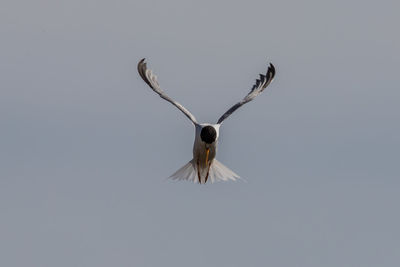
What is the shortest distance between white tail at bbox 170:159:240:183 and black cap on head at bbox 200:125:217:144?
1.80 meters

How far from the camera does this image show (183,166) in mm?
36375

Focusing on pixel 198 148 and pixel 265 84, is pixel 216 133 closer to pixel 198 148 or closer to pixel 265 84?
pixel 198 148

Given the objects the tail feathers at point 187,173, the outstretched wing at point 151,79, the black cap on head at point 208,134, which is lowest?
the tail feathers at point 187,173

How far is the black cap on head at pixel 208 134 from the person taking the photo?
3400 cm

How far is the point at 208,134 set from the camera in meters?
34.0

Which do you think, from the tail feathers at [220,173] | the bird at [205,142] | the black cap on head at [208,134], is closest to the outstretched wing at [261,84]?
the bird at [205,142]

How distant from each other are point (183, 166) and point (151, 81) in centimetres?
358

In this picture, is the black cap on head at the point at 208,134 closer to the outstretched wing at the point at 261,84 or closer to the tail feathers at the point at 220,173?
the tail feathers at the point at 220,173

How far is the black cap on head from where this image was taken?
112ft

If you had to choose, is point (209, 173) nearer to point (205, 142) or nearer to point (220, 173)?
point (220, 173)

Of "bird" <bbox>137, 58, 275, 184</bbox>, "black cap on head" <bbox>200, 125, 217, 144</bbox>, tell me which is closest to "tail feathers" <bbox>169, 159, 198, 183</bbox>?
"bird" <bbox>137, 58, 275, 184</bbox>

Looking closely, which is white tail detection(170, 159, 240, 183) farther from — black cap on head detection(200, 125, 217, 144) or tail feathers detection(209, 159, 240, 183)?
black cap on head detection(200, 125, 217, 144)

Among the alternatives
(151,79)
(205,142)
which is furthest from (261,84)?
(205,142)

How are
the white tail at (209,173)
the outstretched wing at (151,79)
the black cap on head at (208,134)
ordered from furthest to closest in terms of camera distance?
the outstretched wing at (151,79) → the white tail at (209,173) → the black cap on head at (208,134)
